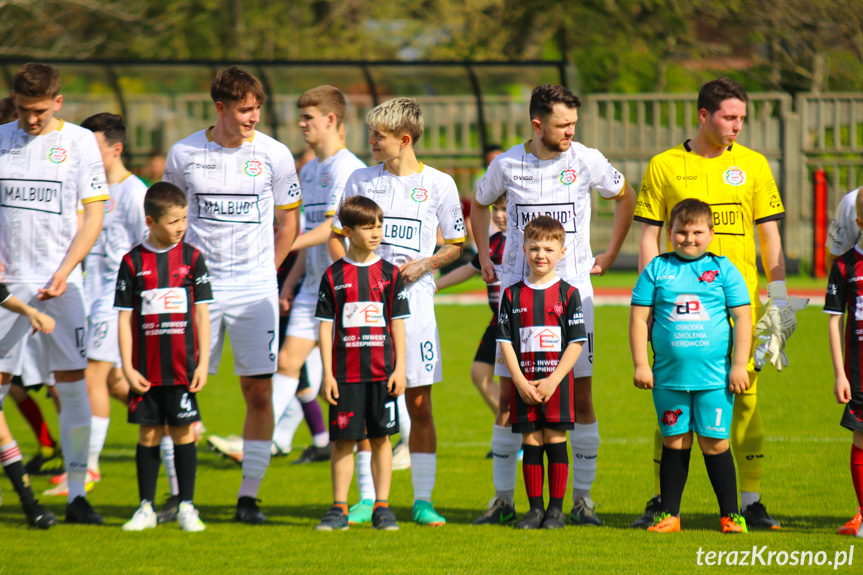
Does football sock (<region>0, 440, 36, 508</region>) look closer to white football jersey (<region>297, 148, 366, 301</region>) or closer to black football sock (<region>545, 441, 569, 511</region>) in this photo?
white football jersey (<region>297, 148, 366, 301</region>)

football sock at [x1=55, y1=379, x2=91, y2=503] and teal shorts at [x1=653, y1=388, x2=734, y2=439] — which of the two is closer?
teal shorts at [x1=653, y1=388, x2=734, y2=439]

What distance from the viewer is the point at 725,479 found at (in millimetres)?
4602

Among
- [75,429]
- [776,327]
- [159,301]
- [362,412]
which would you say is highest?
[159,301]

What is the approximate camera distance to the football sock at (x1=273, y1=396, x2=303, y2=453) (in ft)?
22.4

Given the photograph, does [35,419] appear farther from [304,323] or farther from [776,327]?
[776,327]

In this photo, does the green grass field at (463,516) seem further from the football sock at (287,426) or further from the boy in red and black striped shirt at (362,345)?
the boy in red and black striped shirt at (362,345)

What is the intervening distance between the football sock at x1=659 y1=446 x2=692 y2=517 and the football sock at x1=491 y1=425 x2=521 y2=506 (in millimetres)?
783

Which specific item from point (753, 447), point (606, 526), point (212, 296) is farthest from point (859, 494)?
point (212, 296)

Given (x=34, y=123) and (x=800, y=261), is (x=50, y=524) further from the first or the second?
(x=800, y=261)

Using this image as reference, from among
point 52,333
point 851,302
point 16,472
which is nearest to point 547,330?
point 851,302

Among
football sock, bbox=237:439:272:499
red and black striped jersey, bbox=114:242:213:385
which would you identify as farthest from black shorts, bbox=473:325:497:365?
red and black striped jersey, bbox=114:242:213:385

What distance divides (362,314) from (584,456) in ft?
4.67

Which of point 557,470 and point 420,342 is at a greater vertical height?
point 420,342

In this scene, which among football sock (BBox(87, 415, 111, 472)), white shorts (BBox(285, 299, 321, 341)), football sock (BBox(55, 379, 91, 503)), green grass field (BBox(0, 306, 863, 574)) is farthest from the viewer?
white shorts (BBox(285, 299, 321, 341))
